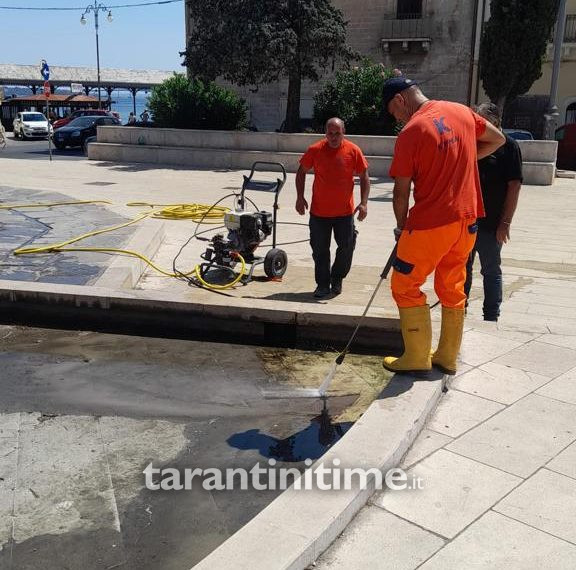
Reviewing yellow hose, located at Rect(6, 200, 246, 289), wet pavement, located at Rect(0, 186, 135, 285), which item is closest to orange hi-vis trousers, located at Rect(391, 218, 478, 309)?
yellow hose, located at Rect(6, 200, 246, 289)

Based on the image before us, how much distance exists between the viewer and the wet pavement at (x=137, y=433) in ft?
9.75

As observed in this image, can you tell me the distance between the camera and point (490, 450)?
11.7ft

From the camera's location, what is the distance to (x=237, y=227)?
7109mm

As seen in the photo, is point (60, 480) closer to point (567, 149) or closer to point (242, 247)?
point (242, 247)

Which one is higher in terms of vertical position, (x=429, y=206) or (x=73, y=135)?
(x=429, y=206)

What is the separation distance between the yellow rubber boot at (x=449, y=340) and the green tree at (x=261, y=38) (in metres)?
15.9

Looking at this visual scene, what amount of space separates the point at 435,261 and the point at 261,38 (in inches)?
633

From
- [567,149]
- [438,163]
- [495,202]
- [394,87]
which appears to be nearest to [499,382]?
[438,163]

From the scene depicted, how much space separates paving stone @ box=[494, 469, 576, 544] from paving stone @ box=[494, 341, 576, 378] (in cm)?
136

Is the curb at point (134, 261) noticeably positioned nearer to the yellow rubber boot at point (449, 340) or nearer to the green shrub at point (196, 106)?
the yellow rubber boot at point (449, 340)

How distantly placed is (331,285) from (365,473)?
3883mm

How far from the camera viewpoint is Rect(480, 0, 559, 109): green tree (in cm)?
2256

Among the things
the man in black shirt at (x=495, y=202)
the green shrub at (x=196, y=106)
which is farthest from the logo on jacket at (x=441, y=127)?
the green shrub at (x=196, y=106)

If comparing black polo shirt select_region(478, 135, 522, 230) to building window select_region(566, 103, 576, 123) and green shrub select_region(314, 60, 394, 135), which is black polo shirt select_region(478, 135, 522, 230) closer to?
green shrub select_region(314, 60, 394, 135)
